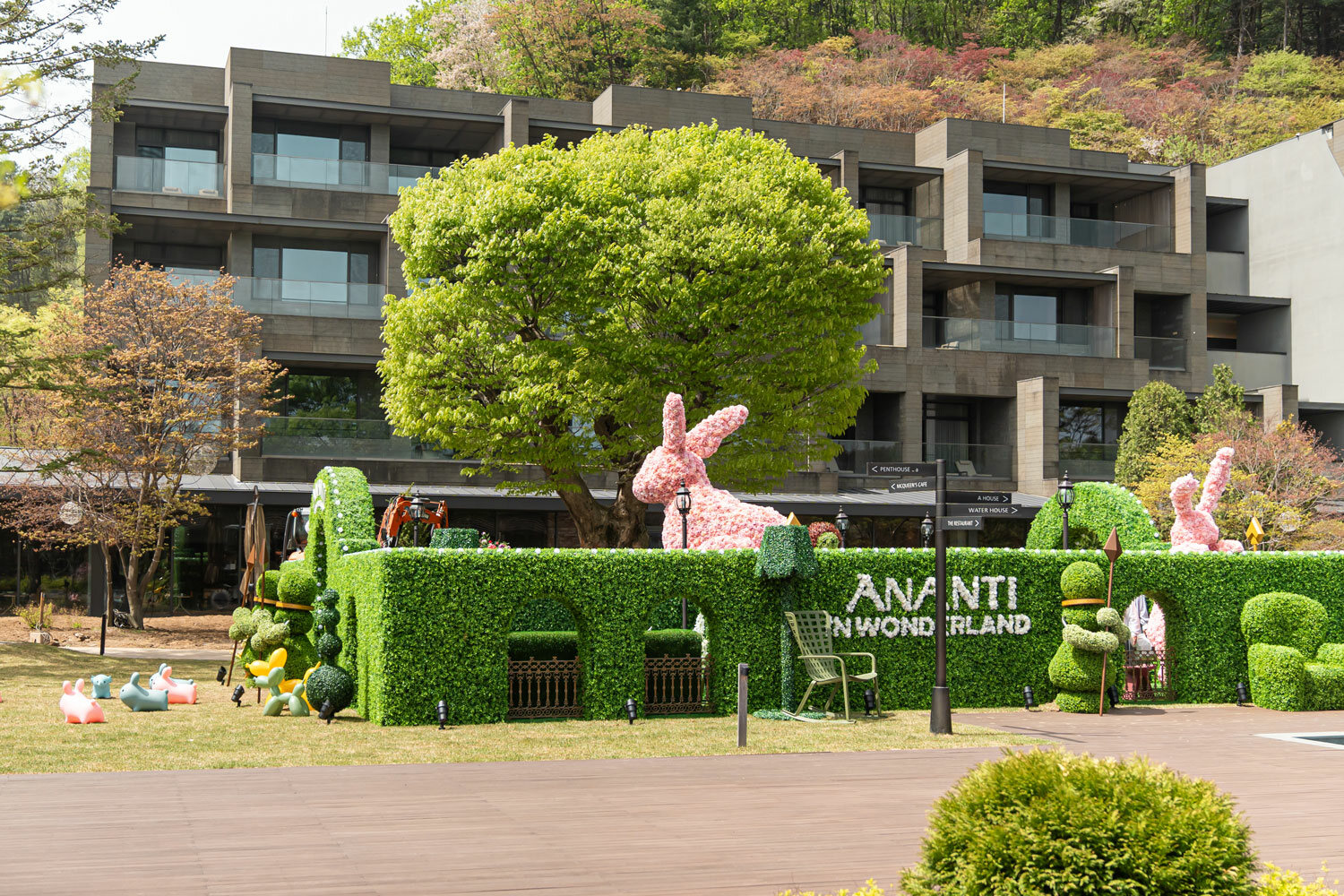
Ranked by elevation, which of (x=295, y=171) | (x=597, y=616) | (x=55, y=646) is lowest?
(x=55, y=646)

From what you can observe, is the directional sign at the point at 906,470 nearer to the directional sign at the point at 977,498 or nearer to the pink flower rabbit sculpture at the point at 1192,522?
the directional sign at the point at 977,498

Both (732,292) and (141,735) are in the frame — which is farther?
(732,292)

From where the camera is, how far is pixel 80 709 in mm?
15820

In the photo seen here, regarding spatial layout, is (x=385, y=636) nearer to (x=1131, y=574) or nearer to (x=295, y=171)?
(x=1131, y=574)

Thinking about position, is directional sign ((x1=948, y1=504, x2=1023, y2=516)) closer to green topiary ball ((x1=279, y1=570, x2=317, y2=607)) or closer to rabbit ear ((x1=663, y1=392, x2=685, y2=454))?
rabbit ear ((x1=663, y1=392, x2=685, y2=454))

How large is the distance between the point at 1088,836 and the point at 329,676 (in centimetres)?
1335

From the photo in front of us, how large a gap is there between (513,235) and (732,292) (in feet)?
16.0

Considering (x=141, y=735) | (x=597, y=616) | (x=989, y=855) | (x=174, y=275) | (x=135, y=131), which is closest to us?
(x=989, y=855)

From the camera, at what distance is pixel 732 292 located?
27.3m

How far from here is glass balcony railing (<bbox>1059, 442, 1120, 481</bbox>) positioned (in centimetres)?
4266

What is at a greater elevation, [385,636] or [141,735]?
[385,636]

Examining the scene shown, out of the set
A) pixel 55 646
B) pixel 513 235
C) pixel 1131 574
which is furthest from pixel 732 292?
pixel 55 646

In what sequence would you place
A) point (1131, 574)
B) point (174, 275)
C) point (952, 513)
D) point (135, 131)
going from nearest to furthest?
point (952, 513) < point (1131, 574) < point (174, 275) < point (135, 131)

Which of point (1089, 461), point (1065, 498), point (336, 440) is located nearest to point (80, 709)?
point (1065, 498)
